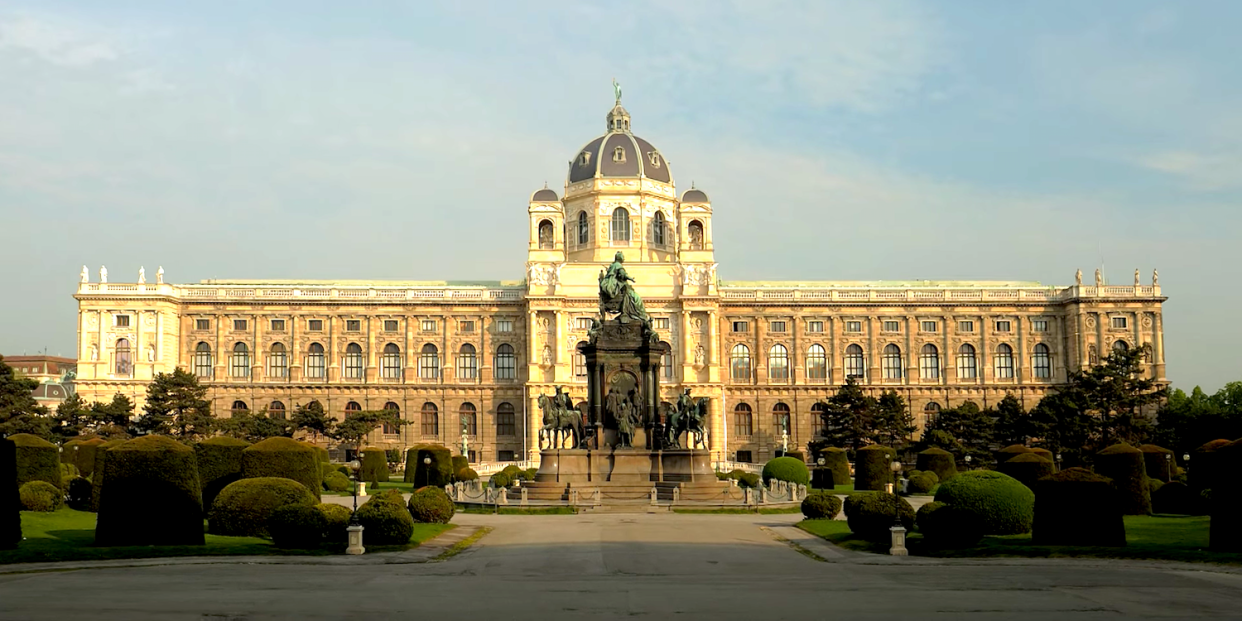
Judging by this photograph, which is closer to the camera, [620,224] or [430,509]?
[430,509]

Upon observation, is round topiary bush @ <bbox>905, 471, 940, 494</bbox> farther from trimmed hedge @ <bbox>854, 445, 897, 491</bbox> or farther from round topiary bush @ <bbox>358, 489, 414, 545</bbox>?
round topiary bush @ <bbox>358, 489, 414, 545</bbox>

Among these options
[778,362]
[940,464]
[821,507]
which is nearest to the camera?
[821,507]

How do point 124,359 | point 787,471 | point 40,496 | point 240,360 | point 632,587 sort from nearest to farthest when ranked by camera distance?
1. point 632,587
2. point 40,496
3. point 787,471
4. point 124,359
5. point 240,360

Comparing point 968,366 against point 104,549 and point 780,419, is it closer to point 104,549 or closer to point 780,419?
point 780,419

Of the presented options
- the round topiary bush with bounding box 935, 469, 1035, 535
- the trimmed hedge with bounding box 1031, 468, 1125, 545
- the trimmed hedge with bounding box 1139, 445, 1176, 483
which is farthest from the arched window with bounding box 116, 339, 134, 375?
the trimmed hedge with bounding box 1031, 468, 1125, 545

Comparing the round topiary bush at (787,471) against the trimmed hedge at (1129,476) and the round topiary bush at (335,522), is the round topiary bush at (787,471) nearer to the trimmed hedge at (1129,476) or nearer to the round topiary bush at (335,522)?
the trimmed hedge at (1129,476)

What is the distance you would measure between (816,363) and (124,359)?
176 ft

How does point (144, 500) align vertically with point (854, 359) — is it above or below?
below

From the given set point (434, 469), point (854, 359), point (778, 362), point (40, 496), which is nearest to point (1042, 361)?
point (854, 359)

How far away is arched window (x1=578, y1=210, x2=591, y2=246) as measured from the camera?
109m

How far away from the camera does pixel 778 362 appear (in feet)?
349

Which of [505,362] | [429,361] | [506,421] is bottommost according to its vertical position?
[506,421]

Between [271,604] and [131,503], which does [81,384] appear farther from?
[271,604]

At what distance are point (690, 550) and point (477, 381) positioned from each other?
244 feet
